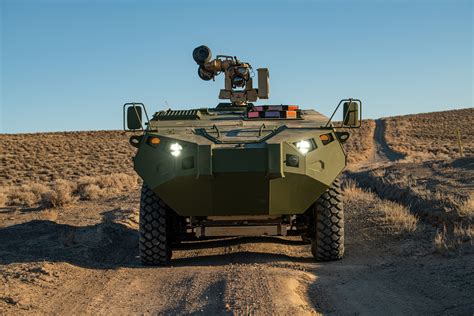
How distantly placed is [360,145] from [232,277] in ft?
143

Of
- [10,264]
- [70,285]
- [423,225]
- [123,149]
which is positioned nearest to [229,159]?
[70,285]

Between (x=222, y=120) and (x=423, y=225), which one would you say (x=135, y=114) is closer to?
(x=222, y=120)

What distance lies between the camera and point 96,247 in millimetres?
9062

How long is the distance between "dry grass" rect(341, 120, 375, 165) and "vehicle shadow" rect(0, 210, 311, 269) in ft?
73.7

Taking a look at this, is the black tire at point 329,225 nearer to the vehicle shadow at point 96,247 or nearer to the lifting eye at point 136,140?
the vehicle shadow at point 96,247

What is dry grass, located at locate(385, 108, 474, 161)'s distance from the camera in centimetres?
4516

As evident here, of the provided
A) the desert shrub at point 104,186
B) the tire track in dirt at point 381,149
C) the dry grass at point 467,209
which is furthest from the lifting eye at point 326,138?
the tire track in dirt at point 381,149

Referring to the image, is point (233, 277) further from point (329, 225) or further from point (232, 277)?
point (329, 225)

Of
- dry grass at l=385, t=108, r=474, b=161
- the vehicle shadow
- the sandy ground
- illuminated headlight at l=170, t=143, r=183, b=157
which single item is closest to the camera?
the sandy ground

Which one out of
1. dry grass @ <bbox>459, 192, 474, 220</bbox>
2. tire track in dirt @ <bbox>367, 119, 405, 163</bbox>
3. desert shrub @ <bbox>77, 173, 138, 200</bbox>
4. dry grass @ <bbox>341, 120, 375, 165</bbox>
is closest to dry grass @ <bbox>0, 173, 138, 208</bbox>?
desert shrub @ <bbox>77, 173, 138, 200</bbox>

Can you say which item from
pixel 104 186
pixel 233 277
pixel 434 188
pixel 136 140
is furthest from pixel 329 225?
pixel 104 186

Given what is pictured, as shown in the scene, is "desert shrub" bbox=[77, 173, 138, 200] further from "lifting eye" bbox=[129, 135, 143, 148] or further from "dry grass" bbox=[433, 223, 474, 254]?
"dry grass" bbox=[433, 223, 474, 254]

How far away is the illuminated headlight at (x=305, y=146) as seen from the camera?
7033 millimetres

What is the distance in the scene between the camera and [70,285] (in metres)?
6.30
